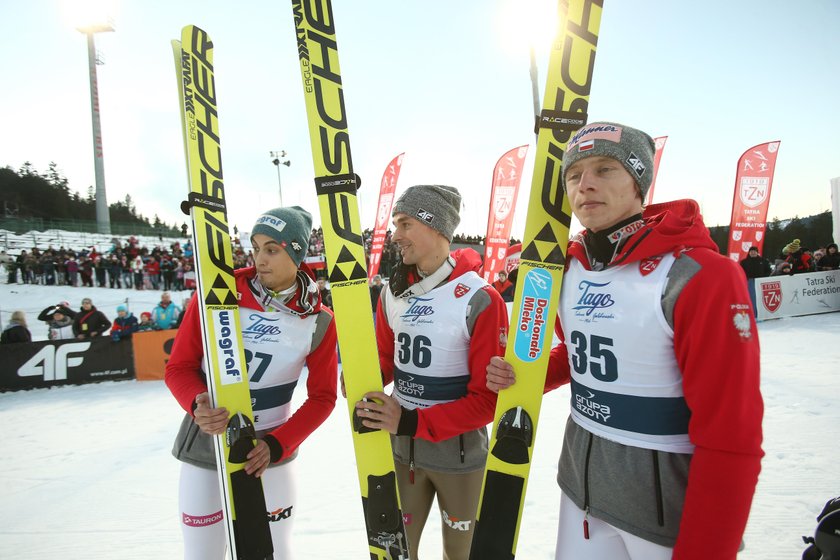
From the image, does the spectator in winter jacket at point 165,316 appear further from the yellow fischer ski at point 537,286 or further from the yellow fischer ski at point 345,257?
the yellow fischer ski at point 537,286

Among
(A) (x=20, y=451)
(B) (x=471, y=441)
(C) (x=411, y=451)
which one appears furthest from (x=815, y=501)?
(A) (x=20, y=451)

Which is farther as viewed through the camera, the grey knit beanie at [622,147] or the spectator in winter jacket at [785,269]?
the spectator in winter jacket at [785,269]

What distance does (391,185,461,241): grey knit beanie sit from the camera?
1.91 meters

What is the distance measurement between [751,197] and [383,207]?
8.57 m

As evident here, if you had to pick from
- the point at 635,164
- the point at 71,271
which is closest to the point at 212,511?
the point at 635,164

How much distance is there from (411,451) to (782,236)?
27880 mm

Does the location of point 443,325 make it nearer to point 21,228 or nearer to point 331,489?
point 331,489

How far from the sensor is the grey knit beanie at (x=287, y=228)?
6.34ft

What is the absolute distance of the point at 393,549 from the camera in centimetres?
167

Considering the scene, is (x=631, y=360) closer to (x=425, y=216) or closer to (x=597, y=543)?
(x=597, y=543)

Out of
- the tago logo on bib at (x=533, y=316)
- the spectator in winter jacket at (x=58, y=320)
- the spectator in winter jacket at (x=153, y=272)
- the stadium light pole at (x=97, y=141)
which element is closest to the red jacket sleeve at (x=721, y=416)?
the tago logo on bib at (x=533, y=316)

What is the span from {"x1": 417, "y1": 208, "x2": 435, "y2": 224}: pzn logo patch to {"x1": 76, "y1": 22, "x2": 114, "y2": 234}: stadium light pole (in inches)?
1303

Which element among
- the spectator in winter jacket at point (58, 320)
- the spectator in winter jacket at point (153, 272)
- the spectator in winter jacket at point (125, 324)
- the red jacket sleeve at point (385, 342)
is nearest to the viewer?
the red jacket sleeve at point (385, 342)

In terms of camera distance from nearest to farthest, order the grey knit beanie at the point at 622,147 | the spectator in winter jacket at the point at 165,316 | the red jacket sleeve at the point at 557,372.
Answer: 1. the grey knit beanie at the point at 622,147
2. the red jacket sleeve at the point at 557,372
3. the spectator in winter jacket at the point at 165,316
